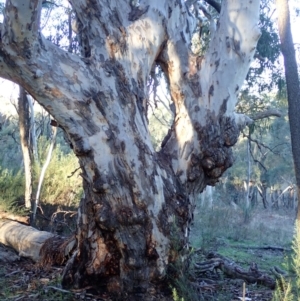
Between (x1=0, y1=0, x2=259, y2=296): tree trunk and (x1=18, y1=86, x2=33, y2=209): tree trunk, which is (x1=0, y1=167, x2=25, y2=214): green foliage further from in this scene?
(x1=0, y1=0, x2=259, y2=296): tree trunk

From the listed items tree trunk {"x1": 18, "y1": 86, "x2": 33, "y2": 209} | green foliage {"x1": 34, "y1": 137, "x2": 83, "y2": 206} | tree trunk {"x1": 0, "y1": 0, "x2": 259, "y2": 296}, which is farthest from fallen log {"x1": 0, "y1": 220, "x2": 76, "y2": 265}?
green foliage {"x1": 34, "y1": 137, "x2": 83, "y2": 206}

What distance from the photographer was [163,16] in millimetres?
4594

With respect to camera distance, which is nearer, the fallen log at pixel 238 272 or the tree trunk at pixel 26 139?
the fallen log at pixel 238 272

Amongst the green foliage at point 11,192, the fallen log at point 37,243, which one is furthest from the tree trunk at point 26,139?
the fallen log at point 37,243

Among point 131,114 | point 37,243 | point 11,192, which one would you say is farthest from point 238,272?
point 11,192

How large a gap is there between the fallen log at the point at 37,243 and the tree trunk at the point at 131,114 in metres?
0.85

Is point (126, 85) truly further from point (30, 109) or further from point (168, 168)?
point (30, 109)

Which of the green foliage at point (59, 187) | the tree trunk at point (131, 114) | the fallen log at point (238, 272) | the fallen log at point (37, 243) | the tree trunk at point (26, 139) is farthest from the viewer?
the green foliage at point (59, 187)

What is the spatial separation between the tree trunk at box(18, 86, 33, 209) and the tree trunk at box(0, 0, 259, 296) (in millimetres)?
4127

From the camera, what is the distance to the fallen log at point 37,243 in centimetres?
495

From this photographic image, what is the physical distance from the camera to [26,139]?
8508mm

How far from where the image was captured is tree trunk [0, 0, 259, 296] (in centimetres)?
375

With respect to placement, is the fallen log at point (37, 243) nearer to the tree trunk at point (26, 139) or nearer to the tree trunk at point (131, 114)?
the tree trunk at point (131, 114)

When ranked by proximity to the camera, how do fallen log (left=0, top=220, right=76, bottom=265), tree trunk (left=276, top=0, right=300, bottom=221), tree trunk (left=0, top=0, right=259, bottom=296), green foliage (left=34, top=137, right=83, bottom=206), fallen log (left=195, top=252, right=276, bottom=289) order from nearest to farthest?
1. tree trunk (left=0, top=0, right=259, bottom=296)
2. fallen log (left=195, top=252, right=276, bottom=289)
3. fallen log (left=0, top=220, right=76, bottom=265)
4. tree trunk (left=276, top=0, right=300, bottom=221)
5. green foliage (left=34, top=137, right=83, bottom=206)
